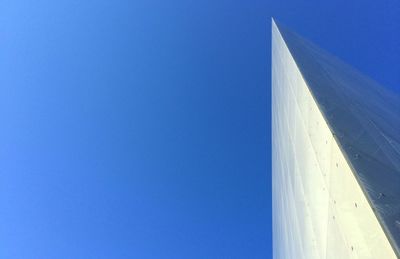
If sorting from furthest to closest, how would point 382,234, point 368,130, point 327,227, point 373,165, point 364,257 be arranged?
1. point 368,130
2. point 327,227
3. point 373,165
4. point 364,257
5. point 382,234

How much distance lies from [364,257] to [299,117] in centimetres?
640

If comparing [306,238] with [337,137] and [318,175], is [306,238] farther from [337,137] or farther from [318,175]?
[337,137]

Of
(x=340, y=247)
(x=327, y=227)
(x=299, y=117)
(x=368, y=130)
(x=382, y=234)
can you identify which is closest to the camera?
Result: (x=382, y=234)

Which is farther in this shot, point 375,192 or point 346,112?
point 346,112

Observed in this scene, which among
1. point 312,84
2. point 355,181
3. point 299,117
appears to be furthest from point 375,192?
point 299,117

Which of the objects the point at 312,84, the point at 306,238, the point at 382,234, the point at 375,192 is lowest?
the point at 382,234

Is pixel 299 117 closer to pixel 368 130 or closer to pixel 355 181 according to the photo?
pixel 368 130

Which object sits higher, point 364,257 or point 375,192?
point 375,192

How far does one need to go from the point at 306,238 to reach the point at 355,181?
18.3 ft

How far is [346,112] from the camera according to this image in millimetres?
8828

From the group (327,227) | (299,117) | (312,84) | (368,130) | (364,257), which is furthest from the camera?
(299,117)

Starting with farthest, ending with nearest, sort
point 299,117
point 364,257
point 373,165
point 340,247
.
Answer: point 299,117
point 340,247
point 373,165
point 364,257

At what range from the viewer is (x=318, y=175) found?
8.61 meters

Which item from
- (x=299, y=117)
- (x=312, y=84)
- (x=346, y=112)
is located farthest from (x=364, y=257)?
(x=299, y=117)
